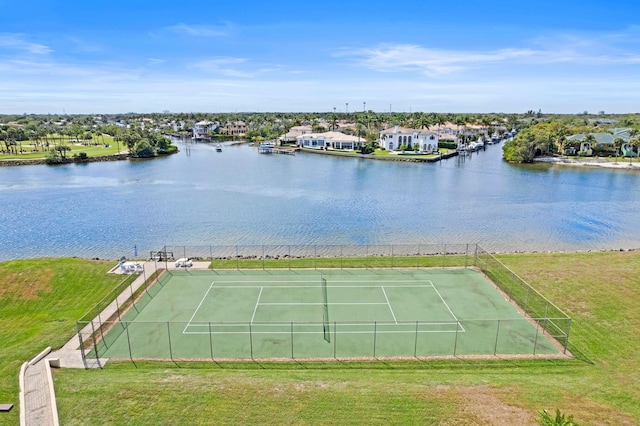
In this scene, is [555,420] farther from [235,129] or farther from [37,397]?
[235,129]

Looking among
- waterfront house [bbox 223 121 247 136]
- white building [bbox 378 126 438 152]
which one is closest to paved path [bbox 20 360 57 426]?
white building [bbox 378 126 438 152]

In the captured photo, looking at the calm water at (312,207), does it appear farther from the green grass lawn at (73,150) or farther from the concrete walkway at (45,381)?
the concrete walkway at (45,381)

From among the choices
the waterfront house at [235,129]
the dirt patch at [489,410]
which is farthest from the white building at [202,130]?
the dirt patch at [489,410]

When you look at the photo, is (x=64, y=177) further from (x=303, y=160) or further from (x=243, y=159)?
(x=303, y=160)

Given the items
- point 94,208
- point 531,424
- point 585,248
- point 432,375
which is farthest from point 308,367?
point 94,208

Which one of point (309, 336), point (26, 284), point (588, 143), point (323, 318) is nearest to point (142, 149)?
point (26, 284)

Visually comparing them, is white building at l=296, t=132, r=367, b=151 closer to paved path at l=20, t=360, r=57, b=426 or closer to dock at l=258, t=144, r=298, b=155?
dock at l=258, t=144, r=298, b=155

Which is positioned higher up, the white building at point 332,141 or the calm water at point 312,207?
the white building at point 332,141
